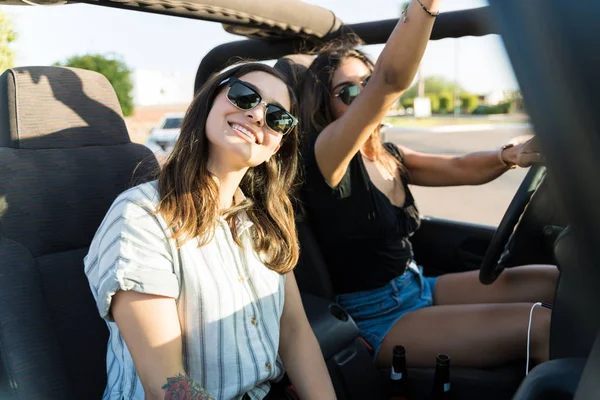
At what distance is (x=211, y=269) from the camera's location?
139 cm

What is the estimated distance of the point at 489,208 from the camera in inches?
215

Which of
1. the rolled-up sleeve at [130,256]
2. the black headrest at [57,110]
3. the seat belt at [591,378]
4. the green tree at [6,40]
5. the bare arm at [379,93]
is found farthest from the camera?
the green tree at [6,40]

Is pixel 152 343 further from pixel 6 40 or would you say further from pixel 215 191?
pixel 6 40

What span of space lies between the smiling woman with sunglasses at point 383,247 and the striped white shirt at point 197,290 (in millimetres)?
527

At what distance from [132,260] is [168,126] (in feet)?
34.2

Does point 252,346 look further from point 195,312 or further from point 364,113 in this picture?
point 364,113

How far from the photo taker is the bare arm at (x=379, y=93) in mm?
1439

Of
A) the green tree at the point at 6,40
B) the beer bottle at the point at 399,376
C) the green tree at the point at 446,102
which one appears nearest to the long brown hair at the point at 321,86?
the beer bottle at the point at 399,376

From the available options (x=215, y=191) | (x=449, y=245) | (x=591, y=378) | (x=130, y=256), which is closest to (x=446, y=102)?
(x=449, y=245)

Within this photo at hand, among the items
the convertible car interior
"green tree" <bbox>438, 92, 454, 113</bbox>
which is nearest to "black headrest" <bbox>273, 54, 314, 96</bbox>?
the convertible car interior

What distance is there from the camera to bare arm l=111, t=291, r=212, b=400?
1.22 metres

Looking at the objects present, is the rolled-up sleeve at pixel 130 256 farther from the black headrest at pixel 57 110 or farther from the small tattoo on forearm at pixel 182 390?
the black headrest at pixel 57 110

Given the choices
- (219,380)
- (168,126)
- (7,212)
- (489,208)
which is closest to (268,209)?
(219,380)

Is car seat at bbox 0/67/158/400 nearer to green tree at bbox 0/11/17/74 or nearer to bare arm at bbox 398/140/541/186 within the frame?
bare arm at bbox 398/140/541/186
